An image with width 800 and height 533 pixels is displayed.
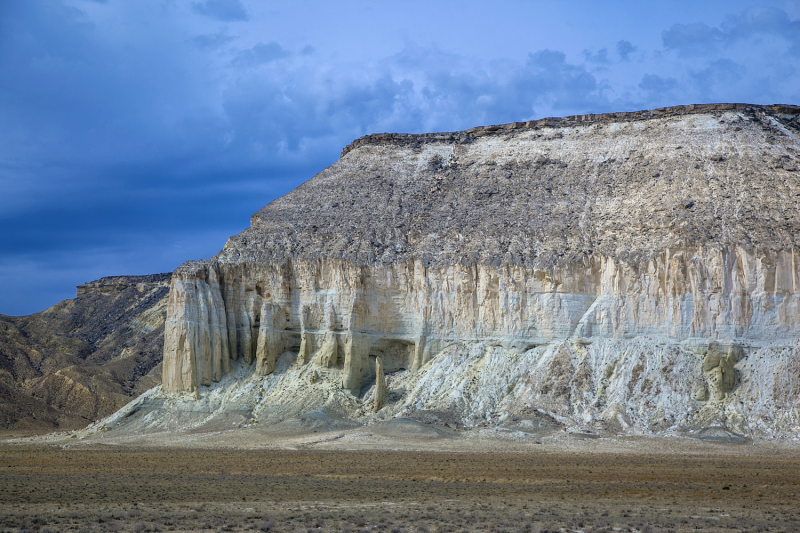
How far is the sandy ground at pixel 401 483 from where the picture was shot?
891 inches

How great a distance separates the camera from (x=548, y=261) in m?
49.8

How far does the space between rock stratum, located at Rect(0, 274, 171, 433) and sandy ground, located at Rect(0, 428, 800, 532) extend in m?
24.0

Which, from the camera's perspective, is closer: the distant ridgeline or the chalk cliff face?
the chalk cliff face

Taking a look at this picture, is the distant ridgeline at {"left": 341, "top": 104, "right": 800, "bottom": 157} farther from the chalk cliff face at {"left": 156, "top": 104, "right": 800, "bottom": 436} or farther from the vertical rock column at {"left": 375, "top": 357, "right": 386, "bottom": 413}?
the vertical rock column at {"left": 375, "top": 357, "right": 386, "bottom": 413}

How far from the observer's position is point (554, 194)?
187ft

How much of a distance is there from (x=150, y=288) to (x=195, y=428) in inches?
2243

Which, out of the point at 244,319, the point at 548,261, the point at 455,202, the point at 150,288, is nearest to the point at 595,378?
the point at 548,261

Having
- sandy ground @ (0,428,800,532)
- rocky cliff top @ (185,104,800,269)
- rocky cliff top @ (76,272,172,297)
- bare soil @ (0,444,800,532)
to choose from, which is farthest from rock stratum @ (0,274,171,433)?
bare soil @ (0,444,800,532)

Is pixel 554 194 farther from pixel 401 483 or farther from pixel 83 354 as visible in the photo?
pixel 83 354

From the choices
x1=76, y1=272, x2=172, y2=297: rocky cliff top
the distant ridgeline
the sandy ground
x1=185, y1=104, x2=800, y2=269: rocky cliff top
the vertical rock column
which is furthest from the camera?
x1=76, y1=272, x2=172, y2=297: rocky cliff top

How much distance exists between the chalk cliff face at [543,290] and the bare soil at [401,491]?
22.9ft

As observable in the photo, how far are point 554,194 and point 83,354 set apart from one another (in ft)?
172

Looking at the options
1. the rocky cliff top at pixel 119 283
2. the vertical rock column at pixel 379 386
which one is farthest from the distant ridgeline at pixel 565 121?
the rocky cliff top at pixel 119 283

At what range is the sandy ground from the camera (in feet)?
74.3
